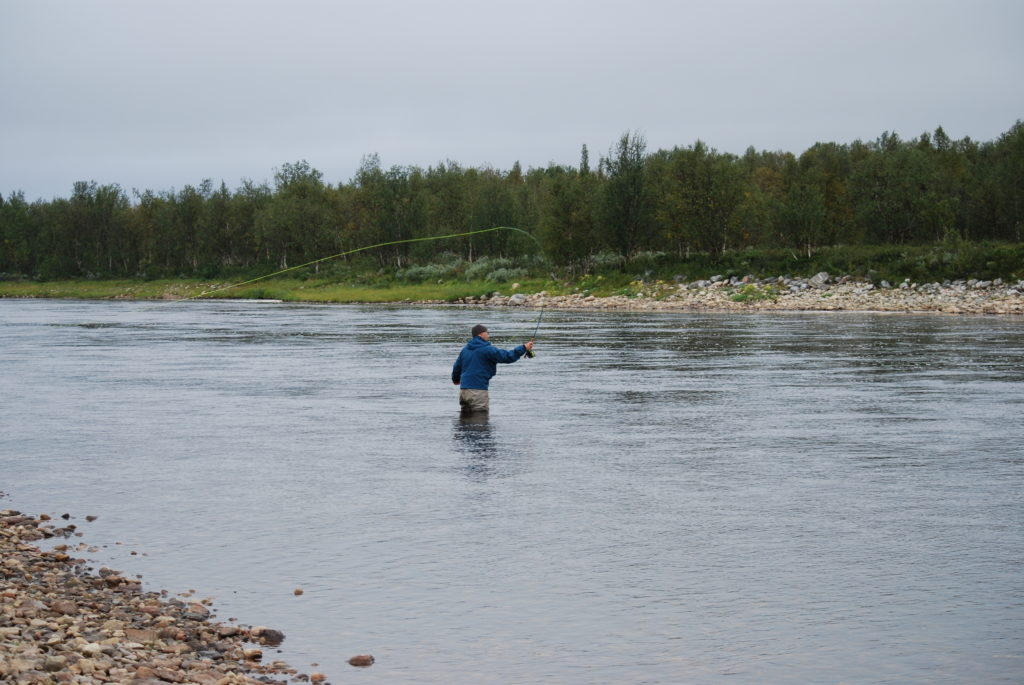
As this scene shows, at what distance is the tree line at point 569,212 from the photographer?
78000mm

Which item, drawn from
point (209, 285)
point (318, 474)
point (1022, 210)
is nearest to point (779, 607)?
point (318, 474)

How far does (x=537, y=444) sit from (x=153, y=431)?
616 centimetres

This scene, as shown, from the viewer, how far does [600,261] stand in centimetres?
8631

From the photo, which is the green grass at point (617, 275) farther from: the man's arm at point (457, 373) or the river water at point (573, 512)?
the man's arm at point (457, 373)

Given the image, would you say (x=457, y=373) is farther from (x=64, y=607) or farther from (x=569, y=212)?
(x=569, y=212)

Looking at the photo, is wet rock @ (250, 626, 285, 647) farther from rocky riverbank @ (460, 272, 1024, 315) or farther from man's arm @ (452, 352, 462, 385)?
rocky riverbank @ (460, 272, 1024, 315)

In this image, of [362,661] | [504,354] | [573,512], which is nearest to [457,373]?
[504,354]

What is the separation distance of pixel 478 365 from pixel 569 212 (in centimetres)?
6794

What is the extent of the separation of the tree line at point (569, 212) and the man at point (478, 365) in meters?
57.7

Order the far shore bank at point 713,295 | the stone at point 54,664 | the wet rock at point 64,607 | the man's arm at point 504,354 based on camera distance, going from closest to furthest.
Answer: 1. the stone at point 54,664
2. the wet rock at point 64,607
3. the man's arm at point 504,354
4. the far shore bank at point 713,295

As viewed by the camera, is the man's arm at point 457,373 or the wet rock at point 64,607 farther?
the man's arm at point 457,373

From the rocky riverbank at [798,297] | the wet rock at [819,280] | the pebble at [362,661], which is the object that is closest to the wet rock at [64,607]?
the pebble at [362,661]

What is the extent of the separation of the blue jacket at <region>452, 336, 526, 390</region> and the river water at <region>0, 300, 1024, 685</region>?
2.42 ft

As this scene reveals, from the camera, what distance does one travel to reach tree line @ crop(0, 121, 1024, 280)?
256 feet
